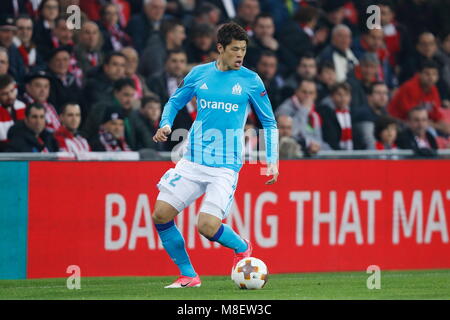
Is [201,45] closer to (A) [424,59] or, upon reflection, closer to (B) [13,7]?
(B) [13,7]

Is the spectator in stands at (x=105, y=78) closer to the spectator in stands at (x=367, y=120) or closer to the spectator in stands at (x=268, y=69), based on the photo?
the spectator in stands at (x=268, y=69)

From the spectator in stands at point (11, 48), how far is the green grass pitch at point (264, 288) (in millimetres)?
3168

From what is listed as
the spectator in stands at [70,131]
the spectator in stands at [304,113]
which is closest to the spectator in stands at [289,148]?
the spectator in stands at [304,113]

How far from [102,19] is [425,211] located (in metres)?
5.42

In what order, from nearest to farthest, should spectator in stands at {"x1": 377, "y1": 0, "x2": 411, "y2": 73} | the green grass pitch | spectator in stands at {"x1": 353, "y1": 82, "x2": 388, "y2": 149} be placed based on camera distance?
1. the green grass pitch
2. spectator in stands at {"x1": 353, "y1": 82, "x2": 388, "y2": 149}
3. spectator in stands at {"x1": 377, "y1": 0, "x2": 411, "y2": 73}

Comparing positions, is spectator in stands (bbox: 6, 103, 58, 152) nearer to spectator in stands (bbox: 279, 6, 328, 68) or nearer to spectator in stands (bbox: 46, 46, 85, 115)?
spectator in stands (bbox: 46, 46, 85, 115)

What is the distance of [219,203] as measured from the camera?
9.98 meters

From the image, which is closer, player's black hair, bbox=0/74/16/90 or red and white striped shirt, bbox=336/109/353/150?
player's black hair, bbox=0/74/16/90

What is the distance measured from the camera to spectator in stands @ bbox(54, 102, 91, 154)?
42.9 feet

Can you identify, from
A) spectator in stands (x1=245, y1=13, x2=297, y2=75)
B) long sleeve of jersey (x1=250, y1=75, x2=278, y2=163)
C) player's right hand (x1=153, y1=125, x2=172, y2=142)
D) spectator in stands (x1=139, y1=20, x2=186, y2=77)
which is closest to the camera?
player's right hand (x1=153, y1=125, x2=172, y2=142)

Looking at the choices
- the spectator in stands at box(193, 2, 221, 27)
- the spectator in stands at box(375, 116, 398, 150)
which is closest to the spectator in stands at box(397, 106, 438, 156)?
the spectator in stands at box(375, 116, 398, 150)

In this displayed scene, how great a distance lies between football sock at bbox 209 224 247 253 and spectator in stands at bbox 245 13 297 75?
608 cm

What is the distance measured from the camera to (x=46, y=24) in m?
14.7

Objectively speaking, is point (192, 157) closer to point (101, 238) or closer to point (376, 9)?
point (101, 238)
